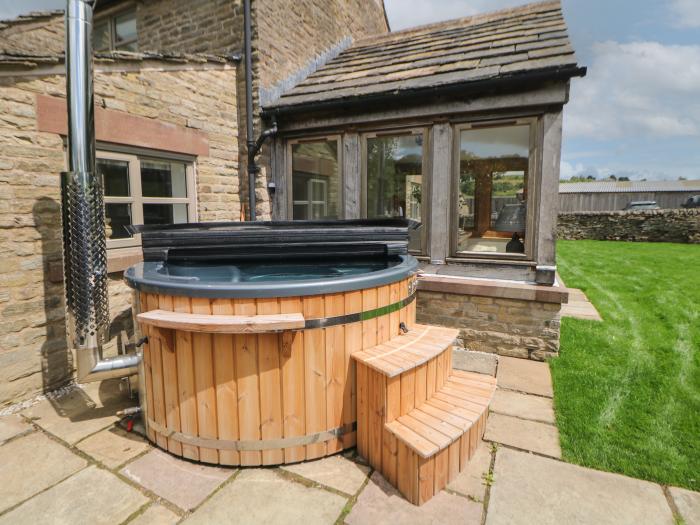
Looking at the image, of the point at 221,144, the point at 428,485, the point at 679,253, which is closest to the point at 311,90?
the point at 221,144

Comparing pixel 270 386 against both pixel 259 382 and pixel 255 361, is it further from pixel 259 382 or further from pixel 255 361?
pixel 255 361

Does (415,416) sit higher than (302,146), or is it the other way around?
(302,146)

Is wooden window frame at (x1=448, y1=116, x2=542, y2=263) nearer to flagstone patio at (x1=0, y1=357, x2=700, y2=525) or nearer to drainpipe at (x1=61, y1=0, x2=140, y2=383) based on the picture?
flagstone patio at (x1=0, y1=357, x2=700, y2=525)

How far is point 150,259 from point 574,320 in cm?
586

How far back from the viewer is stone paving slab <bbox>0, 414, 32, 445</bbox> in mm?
3156

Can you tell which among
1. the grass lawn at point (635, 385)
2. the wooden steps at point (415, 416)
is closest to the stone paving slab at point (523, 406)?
the grass lawn at point (635, 385)

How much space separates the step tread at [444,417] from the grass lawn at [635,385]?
74cm

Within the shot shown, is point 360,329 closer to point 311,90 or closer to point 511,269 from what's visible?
point 511,269

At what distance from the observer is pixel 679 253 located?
45.3 feet

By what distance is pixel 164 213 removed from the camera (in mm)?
5180

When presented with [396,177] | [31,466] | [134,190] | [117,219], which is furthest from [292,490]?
[396,177]

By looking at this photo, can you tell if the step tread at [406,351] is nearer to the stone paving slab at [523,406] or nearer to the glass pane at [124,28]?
the stone paving slab at [523,406]

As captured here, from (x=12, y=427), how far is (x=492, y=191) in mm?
5715

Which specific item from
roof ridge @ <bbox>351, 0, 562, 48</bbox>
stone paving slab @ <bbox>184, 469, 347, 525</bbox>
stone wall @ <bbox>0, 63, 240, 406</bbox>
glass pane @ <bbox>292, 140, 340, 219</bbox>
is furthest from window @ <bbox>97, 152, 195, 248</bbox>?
roof ridge @ <bbox>351, 0, 562, 48</bbox>
